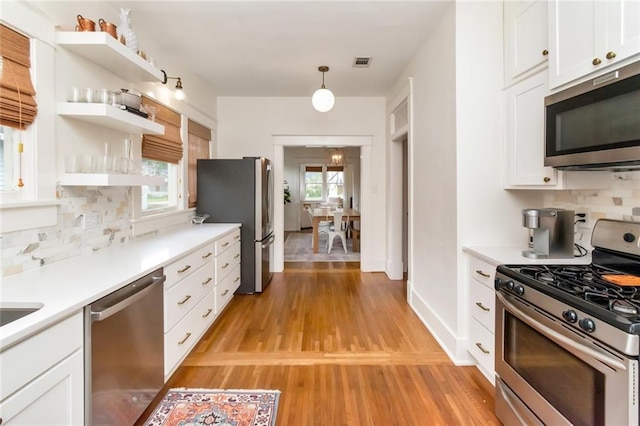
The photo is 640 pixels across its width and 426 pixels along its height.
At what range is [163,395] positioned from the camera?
1997mm

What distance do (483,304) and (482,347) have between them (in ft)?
0.93

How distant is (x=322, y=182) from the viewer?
33.8ft

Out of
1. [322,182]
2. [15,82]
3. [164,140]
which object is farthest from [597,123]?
[322,182]

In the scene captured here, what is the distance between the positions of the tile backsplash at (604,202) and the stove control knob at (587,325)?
0.98 m

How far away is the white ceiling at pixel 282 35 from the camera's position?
247cm

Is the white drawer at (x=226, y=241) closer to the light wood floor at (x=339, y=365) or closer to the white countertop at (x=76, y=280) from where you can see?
the white countertop at (x=76, y=280)

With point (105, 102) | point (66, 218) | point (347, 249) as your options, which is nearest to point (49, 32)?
point (105, 102)

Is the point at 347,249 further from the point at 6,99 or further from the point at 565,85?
the point at 6,99

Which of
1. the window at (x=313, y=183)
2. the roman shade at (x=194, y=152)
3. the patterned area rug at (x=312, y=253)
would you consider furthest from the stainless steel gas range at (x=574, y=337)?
the window at (x=313, y=183)

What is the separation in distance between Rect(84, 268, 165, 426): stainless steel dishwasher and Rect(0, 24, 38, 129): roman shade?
1016 mm

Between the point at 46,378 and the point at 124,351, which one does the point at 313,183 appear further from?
the point at 46,378

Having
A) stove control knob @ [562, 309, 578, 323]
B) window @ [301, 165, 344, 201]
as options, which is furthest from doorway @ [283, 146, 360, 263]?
stove control knob @ [562, 309, 578, 323]

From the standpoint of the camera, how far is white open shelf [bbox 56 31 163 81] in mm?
1854

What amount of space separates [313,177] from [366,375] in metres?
8.46
